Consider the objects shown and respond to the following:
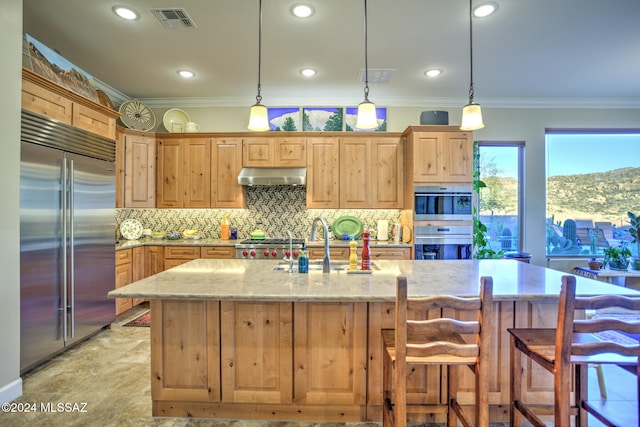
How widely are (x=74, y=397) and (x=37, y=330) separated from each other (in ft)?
2.32

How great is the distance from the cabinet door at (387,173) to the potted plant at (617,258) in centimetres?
298

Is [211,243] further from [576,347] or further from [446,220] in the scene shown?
[576,347]

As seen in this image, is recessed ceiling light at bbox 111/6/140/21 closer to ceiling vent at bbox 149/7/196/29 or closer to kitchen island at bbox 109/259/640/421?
Answer: ceiling vent at bbox 149/7/196/29

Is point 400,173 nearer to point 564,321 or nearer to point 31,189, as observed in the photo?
point 564,321

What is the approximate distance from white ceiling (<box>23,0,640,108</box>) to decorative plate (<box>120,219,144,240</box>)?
185 cm

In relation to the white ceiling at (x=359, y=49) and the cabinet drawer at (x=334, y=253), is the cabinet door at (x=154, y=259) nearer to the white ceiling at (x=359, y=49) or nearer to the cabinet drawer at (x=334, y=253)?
the cabinet drawer at (x=334, y=253)

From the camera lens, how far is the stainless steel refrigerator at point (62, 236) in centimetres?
255

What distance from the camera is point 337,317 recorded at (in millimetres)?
2000

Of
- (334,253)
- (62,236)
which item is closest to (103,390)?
(62,236)

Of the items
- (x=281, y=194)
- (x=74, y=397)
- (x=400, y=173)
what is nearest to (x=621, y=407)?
(x=400, y=173)

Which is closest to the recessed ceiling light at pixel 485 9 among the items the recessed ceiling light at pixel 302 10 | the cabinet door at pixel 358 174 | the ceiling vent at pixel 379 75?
the ceiling vent at pixel 379 75

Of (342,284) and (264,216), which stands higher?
(264,216)

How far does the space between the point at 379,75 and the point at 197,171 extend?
2.82 meters

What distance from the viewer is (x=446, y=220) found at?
417 centimetres
